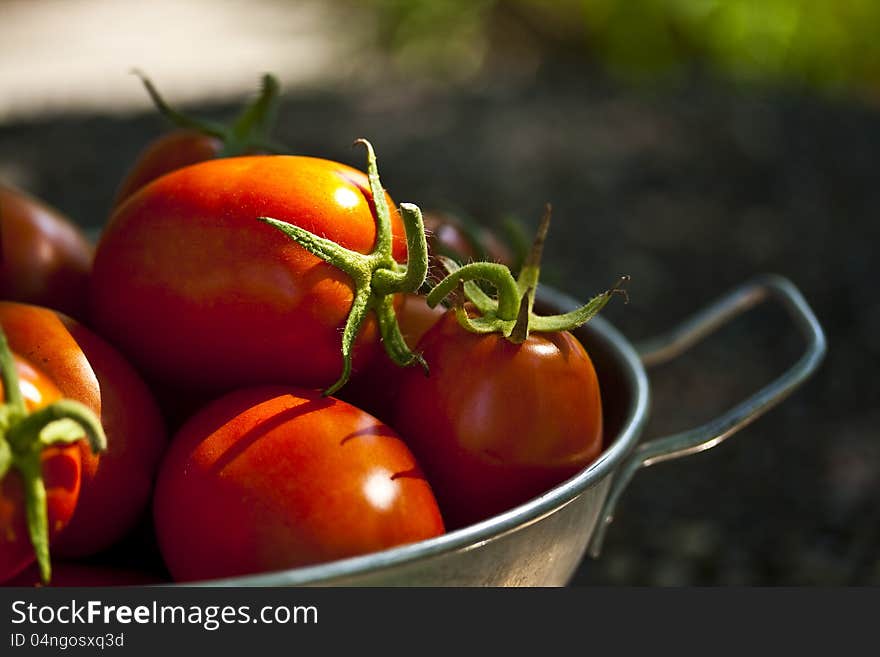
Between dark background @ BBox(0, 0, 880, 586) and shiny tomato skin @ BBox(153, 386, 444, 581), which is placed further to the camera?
dark background @ BBox(0, 0, 880, 586)

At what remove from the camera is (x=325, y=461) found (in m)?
0.67

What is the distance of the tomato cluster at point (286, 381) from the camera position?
26.0 inches

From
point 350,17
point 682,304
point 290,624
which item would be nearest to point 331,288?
point 290,624

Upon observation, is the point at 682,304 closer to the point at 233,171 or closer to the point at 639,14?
the point at 639,14

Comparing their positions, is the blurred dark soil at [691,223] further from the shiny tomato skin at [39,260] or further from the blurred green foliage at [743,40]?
the shiny tomato skin at [39,260]

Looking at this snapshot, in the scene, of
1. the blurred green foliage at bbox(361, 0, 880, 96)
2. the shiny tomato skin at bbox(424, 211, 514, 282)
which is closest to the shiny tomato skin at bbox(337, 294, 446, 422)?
the shiny tomato skin at bbox(424, 211, 514, 282)

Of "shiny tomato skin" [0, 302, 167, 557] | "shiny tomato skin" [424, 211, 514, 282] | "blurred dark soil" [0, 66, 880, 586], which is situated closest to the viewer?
"shiny tomato skin" [0, 302, 167, 557]

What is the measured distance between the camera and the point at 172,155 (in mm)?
903

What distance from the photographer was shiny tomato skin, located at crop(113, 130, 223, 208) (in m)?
0.90

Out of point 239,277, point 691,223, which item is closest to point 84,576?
point 239,277

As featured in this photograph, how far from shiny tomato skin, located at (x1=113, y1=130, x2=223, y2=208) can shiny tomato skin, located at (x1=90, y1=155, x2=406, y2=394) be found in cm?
13

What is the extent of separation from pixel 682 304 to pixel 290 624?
171cm

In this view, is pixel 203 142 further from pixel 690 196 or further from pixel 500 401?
pixel 690 196

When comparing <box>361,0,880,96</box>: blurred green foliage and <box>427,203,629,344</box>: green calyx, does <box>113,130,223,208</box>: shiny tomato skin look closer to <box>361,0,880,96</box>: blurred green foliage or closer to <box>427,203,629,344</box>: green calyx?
<box>427,203,629,344</box>: green calyx
